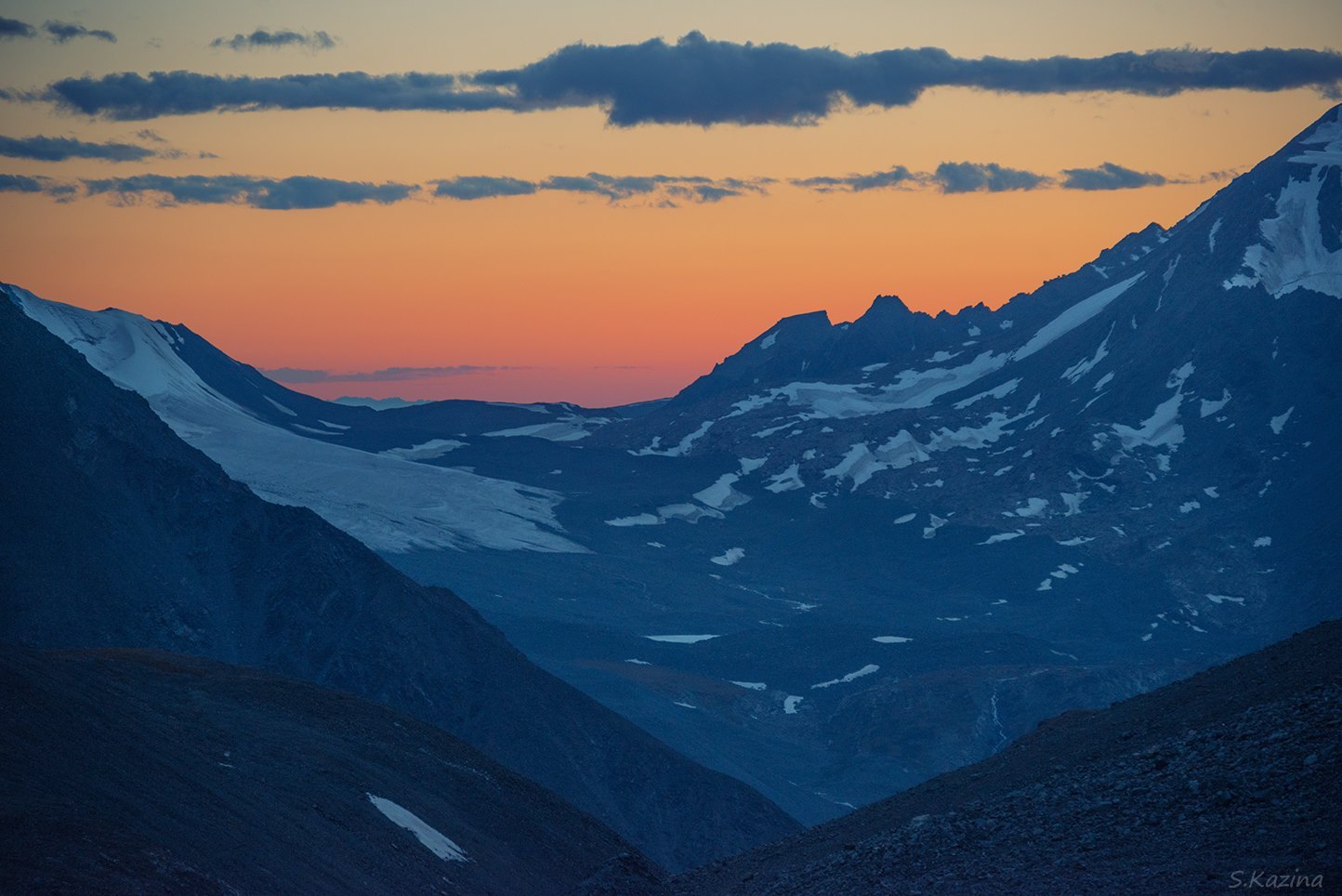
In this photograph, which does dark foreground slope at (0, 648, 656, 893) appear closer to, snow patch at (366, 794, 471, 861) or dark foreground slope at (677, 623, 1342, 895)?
snow patch at (366, 794, 471, 861)

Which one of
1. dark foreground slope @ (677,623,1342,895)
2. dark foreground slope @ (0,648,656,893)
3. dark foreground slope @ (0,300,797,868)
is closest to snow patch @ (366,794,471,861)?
dark foreground slope @ (0,648,656,893)

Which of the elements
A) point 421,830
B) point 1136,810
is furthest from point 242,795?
point 1136,810

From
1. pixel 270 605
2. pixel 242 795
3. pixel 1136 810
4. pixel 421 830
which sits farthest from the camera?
pixel 270 605

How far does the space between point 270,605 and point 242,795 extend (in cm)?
6784

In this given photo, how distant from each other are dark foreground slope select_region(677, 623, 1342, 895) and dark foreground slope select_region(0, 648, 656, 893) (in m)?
8.36

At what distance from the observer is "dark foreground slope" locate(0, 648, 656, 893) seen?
3203 centimetres

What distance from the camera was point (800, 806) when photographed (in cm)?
14438

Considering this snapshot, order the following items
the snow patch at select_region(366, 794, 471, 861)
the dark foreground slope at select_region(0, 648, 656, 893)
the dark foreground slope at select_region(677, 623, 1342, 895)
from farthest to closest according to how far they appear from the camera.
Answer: the snow patch at select_region(366, 794, 471, 861) < the dark foreground slope at select_region(0, 648, 656, 893) < the dark foreground slope at select_region(677, 623, 1342, 895)

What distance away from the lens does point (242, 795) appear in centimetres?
4119

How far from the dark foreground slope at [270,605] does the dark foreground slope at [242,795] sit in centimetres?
3178

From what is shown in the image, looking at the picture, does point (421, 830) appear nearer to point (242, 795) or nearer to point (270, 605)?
point (242, 795)

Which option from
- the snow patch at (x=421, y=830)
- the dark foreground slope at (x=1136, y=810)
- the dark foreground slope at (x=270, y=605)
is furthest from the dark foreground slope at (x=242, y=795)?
the dark foreground slope at (x=270, y=605)

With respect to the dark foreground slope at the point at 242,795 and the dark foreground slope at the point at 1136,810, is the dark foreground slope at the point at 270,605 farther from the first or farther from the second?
the dark foreground slope at the point at 1136,810

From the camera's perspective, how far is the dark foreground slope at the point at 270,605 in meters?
91.8
